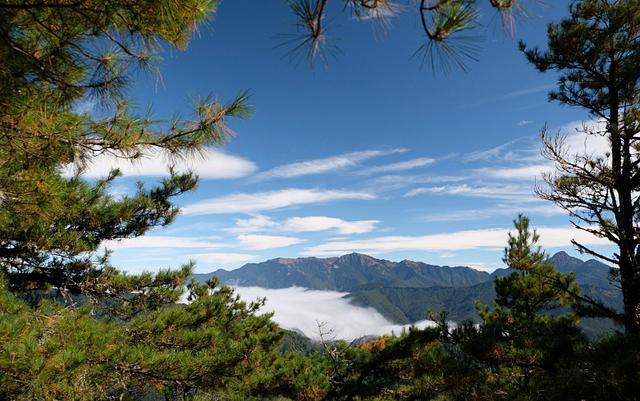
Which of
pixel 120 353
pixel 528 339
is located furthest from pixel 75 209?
pixel 528 339

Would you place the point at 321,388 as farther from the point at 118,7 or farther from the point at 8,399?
the point at 118,7

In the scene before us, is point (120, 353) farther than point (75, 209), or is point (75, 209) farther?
point (75, 209)

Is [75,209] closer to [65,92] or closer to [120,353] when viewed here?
[120,353]

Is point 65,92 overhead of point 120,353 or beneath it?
overhead

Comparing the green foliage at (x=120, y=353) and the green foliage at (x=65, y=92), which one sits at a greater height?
the green foliage at (x=65, y=92)

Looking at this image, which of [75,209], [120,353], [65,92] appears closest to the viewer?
[65,92]

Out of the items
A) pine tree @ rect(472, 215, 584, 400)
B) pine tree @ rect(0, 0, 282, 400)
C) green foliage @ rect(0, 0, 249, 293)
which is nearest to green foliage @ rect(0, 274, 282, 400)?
pine tree @ rect(0, 0, 282, 400)

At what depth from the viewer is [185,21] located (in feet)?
9.75

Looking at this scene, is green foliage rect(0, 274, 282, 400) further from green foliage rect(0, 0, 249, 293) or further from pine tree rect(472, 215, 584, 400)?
pine tree rect(472, 215, 584, 400)

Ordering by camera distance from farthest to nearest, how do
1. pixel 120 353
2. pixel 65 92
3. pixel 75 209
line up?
1. pixel 75 209
2. pixel 120 353
3. pixel 65 92

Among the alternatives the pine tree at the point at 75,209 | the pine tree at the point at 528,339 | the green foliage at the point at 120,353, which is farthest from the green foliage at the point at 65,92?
the pine tree at the point at 528,339

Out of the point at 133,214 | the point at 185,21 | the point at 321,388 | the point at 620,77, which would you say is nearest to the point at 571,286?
the point at 620,77

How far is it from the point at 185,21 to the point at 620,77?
8.73 metres

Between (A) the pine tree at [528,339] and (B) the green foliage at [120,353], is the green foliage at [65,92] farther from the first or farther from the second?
(A) the pine tree at [528,339]
